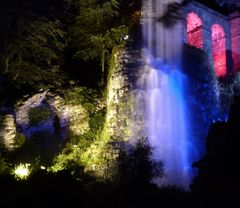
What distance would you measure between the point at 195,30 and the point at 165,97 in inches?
232

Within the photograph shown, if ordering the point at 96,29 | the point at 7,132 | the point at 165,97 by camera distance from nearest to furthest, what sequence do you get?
the point at 7,132
the point at 165,97
the point at 96,29

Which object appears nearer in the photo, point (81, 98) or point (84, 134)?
point (84, 134)

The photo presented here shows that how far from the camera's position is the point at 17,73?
19.5 m

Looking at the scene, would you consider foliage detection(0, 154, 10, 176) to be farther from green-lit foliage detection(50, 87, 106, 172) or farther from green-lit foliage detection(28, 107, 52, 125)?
green-lit foliage detection(28, 107, 52, 125)

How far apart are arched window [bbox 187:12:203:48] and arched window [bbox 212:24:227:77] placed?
1.54 m

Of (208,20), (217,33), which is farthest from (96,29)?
(217,33)

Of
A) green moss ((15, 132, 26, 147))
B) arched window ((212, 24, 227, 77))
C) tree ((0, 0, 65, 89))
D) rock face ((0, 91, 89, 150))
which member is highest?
arched window ((212, 24, 227, 77))

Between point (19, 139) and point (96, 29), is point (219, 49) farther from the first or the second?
point (19, 139)

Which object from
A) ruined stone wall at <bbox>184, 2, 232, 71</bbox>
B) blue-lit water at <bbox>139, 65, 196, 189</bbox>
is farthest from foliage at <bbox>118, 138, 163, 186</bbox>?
ruined stone wall at <bbox>184, 2, 232, 71</bbox>

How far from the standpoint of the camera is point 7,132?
60.6ft

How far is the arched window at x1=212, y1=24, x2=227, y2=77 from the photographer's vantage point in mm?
25578

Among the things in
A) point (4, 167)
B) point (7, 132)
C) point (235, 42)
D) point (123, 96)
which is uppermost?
point (235, 42)

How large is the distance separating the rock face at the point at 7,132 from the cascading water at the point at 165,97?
→ 527 cm

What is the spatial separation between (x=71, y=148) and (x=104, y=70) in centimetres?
444
